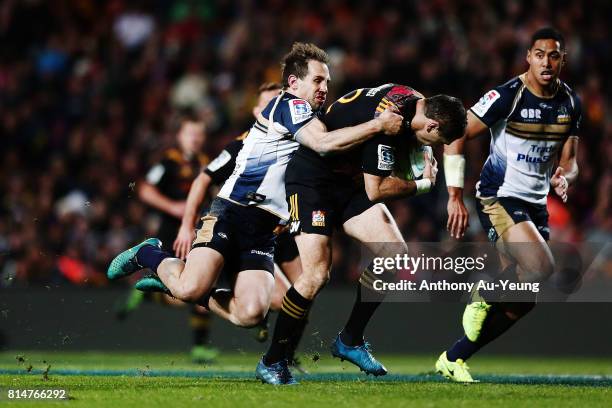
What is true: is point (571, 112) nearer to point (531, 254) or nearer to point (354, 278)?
point (531, 254)

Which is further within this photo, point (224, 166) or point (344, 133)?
point (224, 166)

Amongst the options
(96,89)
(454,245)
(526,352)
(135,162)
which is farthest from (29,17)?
(526,352)

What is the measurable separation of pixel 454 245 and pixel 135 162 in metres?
4.90

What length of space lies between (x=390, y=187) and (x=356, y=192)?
23.2 inches

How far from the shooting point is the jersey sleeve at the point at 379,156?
765 cm

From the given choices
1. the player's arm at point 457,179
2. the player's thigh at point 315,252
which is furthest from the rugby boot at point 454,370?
the player's thigh at point 315,252

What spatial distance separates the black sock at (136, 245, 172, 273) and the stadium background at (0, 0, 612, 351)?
3.57 meters

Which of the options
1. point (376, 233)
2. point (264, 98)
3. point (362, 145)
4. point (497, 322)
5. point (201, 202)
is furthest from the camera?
point (264, 98)

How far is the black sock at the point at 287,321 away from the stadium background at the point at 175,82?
→ 4859 millimetres

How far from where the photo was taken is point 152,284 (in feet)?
28.7

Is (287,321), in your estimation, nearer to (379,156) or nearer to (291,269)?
(379,156)

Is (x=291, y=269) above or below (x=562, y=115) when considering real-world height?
below

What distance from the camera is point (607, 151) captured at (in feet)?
45.0

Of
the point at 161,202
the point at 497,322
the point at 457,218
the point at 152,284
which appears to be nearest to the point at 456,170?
the point at 457,218
